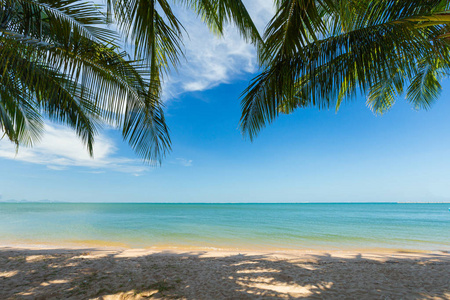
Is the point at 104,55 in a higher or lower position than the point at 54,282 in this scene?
higher

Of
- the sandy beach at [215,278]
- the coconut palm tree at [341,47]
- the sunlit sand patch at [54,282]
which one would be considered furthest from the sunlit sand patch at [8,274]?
the coconut palm tree at [341,47]

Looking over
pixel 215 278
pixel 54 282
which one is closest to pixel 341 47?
pixel 215 278

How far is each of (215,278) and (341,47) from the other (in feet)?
12.8

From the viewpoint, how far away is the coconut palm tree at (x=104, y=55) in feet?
7.30

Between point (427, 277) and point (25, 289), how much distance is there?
6.33 meters

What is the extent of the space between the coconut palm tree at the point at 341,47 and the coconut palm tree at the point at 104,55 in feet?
1.61

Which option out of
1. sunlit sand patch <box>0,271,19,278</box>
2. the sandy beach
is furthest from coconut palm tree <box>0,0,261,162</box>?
sunlit sand patch <box>0,271,19,278</box>

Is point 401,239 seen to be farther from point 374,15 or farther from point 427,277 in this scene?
point 374,15

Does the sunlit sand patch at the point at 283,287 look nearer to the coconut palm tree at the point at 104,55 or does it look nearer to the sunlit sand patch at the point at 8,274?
the coconut palm tree at the point at 104,55

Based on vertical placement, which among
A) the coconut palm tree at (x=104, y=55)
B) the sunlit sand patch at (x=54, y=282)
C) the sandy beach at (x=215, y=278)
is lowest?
the sandy beach at (x=215, y=278)

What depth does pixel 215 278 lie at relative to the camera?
12.0 feet

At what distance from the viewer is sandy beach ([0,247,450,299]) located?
9.85 ft

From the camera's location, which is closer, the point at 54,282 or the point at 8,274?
the point at 54,282

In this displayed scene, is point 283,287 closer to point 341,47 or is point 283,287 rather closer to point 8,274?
point 341,47
